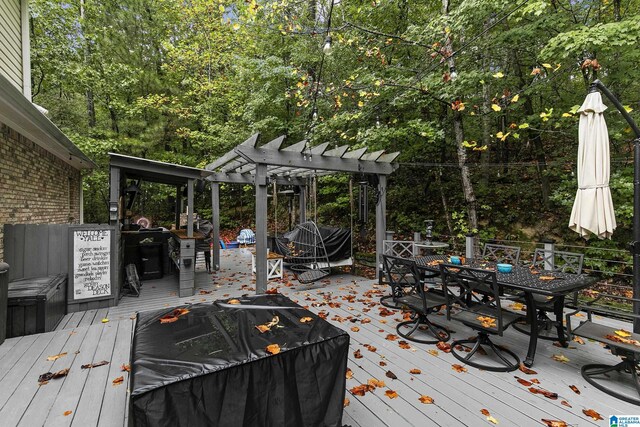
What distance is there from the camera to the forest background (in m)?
5.38

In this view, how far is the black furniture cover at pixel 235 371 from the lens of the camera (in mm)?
1322

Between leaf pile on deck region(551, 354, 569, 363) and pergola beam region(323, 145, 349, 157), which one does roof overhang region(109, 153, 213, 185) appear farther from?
leaf pile on deck region(551, 354, 569, 363)

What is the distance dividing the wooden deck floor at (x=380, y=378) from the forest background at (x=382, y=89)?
2845 millimetres

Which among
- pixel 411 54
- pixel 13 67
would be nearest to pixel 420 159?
pixel 411 54

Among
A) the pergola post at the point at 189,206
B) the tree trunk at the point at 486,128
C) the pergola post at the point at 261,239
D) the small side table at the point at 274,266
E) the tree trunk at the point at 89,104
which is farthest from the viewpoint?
the tree trunk at the point at 89,104

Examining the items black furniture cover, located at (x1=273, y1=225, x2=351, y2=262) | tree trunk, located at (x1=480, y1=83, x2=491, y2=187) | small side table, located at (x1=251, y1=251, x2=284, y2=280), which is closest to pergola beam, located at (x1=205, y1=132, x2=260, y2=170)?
small side table, located at (x1=251, y1=251, x2=284, y2=280)

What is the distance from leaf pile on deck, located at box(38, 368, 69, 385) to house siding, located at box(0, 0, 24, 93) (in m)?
4.93

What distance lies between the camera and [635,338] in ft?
7.81

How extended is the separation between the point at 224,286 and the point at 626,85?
8998mm

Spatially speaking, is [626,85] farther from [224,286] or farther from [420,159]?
[224,286]

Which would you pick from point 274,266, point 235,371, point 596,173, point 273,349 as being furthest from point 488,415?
point 274,266

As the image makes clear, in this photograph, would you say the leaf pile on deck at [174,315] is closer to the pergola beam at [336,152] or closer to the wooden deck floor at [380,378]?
the wooden deck floor at [380,378]

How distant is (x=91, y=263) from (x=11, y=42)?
442 centimetres

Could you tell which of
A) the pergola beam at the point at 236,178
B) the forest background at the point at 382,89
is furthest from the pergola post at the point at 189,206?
the forest background at the point at 382,89
